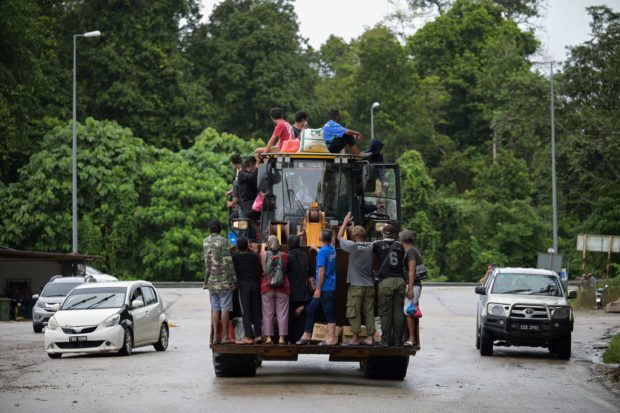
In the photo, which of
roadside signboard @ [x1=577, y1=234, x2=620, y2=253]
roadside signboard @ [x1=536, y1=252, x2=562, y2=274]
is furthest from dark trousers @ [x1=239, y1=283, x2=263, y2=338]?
roadside signboard @ [x1=577, y1=234, x2=620, y2=253]

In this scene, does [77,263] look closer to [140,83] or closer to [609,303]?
[609,303]

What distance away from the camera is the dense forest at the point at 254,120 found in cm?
6044

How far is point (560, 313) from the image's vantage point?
26.1 metres

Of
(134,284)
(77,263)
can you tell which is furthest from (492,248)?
(134,284)

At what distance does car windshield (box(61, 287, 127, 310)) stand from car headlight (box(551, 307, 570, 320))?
8.88 meters

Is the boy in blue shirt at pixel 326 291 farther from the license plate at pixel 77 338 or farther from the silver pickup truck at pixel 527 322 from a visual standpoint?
the license plate at pixel 77 338

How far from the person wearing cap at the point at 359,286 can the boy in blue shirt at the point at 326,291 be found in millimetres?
245

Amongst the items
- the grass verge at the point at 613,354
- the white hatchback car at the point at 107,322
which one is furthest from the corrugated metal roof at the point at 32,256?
the grass verge at the point at 613,354

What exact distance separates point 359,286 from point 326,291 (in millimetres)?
525

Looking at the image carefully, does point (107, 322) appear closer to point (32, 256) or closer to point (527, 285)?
point (527, 285)

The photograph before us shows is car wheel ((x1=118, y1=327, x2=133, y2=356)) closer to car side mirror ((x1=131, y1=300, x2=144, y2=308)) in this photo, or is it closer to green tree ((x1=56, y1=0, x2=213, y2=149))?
car side mirror ((x1=131, y1=300, x2=144, y2=308))

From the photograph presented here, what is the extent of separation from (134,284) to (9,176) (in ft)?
135

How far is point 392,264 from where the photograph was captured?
760 inches

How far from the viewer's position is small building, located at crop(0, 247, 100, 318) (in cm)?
4684
